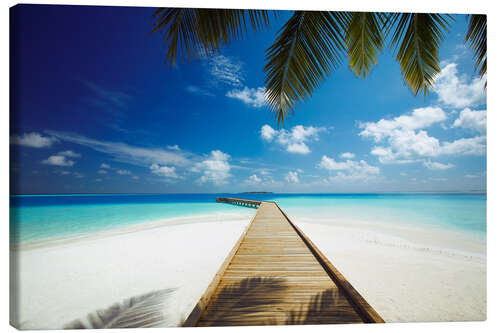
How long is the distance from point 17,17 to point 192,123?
8.58 ft

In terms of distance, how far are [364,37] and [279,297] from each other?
8.31 ft

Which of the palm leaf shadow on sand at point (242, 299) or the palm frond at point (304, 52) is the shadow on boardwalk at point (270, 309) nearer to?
the palm leaf shadow on sand at point (242, 299)

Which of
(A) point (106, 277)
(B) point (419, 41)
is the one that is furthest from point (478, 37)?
(A) point (106, 277)

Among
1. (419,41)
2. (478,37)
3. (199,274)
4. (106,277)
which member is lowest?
(199,274)

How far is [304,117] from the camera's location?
3.63 metres

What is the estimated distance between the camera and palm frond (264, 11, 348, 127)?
1.75m

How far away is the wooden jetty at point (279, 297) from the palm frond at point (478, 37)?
112 inches

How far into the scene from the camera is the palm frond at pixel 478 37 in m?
2.00

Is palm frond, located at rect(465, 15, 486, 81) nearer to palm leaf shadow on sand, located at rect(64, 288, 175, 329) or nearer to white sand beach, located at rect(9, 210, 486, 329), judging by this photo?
white sand beach, located at rect(9, 210, 486, 329)

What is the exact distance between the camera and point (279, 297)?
1551 mm

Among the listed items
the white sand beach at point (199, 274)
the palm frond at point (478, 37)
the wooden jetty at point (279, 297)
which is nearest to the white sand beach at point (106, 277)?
the white sand beach at point (199, 274)

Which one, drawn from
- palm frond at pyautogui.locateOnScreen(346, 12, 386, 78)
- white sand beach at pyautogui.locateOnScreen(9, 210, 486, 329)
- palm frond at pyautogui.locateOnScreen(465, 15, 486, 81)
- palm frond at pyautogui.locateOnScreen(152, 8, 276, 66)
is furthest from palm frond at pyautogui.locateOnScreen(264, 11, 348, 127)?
white sand beach at pyautogui.locateOnScreen(9, 210, 486, 329)

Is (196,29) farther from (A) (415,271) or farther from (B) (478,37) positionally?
(A) (415,271)

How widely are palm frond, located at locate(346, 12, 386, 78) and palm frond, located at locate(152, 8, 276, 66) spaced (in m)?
0.98
